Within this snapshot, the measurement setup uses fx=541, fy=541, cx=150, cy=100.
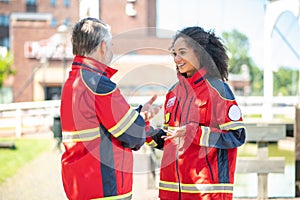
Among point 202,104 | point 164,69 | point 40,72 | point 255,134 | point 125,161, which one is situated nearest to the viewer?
point 125,161

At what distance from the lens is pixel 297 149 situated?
4.55 metres

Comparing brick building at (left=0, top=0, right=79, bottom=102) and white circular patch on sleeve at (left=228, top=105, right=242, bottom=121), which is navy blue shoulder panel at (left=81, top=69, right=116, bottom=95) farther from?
brick building at (left=0, top=0, right=79, bottom=102)

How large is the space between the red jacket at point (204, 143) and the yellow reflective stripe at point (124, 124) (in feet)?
0.82

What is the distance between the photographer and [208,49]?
7.37ft

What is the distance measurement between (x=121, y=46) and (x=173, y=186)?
607 millimetres

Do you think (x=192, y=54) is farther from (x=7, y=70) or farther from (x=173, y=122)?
(x=7, y=70)

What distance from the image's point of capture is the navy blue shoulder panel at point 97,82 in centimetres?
192

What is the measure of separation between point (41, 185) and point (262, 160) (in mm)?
2746

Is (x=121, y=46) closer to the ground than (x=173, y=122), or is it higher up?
higher up

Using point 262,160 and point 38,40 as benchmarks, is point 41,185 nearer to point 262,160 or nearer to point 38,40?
point 262,160

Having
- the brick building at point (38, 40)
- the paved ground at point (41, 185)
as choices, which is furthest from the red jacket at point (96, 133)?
the brick building at point (38, 40)

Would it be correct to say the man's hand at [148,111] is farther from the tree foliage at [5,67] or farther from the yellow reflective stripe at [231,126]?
the tree foliage at [5,67]

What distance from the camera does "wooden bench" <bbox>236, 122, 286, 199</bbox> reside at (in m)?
4.30

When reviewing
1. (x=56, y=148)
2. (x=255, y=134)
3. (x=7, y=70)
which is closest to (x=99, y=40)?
(x=255, y=134)
